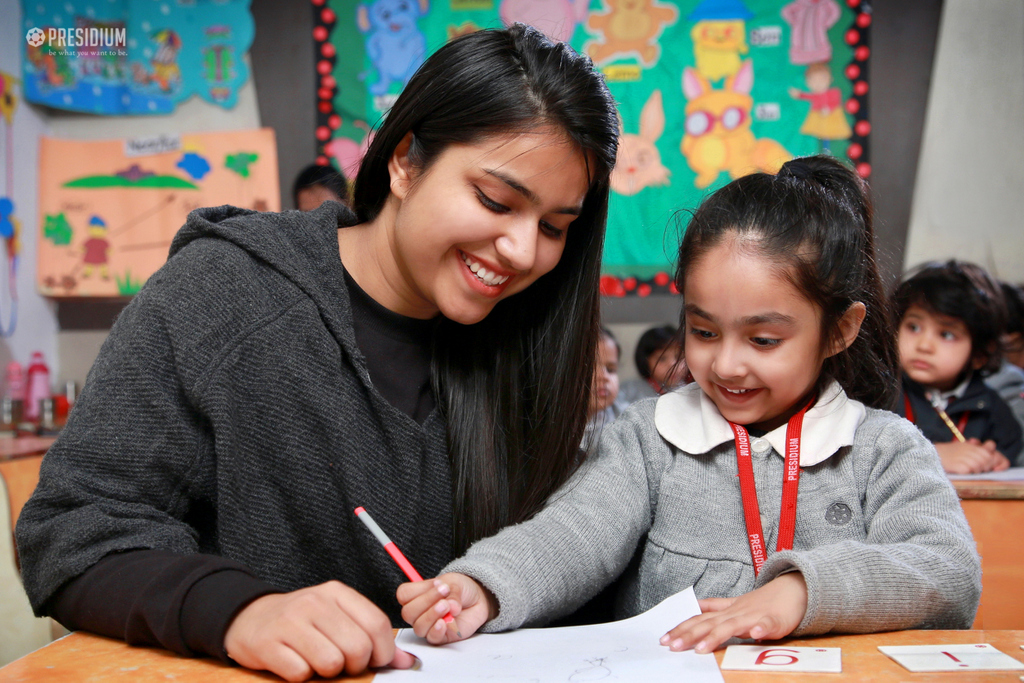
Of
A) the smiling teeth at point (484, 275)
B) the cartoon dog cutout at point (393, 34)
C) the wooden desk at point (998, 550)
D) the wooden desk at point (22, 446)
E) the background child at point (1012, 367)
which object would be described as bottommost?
the wooden desk at point (22, 446)

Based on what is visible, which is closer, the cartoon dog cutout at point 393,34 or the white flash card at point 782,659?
the white flash card at point 782,659

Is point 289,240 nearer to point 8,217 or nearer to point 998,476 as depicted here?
point 998,476

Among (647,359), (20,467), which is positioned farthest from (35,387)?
(647,359)

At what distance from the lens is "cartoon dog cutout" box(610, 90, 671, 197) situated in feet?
9.68

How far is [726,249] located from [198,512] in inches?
28.0

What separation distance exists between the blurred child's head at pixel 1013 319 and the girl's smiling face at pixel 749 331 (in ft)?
6.15

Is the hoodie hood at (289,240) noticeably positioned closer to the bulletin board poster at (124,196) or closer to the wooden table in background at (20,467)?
the wooden table in background at (20,467)

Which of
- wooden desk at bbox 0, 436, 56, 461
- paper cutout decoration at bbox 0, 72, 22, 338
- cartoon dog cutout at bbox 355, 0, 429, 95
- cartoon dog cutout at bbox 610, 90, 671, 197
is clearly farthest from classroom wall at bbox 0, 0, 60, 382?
cartoon dog cutout at bbox 610, 90, 671, 197

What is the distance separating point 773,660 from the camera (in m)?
0.67

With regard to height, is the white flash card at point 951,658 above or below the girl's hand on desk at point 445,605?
above

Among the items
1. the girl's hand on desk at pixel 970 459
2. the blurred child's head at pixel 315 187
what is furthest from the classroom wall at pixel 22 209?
the girl's hand on desk at pixel 970 459

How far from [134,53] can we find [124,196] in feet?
1.77

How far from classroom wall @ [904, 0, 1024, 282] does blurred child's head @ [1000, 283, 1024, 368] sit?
0.84 ft

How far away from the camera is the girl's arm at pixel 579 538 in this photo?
811mm
